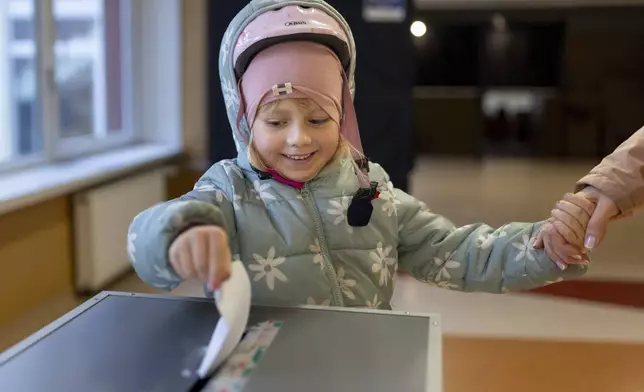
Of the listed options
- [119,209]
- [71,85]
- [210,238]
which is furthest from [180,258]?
[71,85]

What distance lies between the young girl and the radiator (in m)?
1.88

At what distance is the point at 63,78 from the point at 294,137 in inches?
98.7

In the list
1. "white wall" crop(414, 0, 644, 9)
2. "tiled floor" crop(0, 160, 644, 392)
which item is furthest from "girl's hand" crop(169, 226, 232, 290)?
"white wall" crop(414, 0, 644, 9)

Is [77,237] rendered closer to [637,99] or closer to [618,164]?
[618,164]

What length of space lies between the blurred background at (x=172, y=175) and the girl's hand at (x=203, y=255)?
1506mm

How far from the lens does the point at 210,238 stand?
34.6 inches

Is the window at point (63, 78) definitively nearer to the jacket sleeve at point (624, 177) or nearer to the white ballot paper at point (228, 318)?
the white ballot paper at point (228, 318)

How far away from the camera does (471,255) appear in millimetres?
1256

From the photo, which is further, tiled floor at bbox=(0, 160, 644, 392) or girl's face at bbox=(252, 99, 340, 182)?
tiled floor at bbox=(0, 160, 644, 392)

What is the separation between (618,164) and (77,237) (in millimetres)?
2331

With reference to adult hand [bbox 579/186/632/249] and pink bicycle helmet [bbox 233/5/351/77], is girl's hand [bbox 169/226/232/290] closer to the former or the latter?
pink bicycle helmet [bbox 233/5/351/77]

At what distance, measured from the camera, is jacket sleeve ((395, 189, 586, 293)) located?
120 centimetres

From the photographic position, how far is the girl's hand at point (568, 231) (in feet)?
3.71

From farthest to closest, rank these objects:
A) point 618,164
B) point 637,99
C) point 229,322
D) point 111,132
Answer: point 637,99
point 111,132
point 618,164
point 229,322
